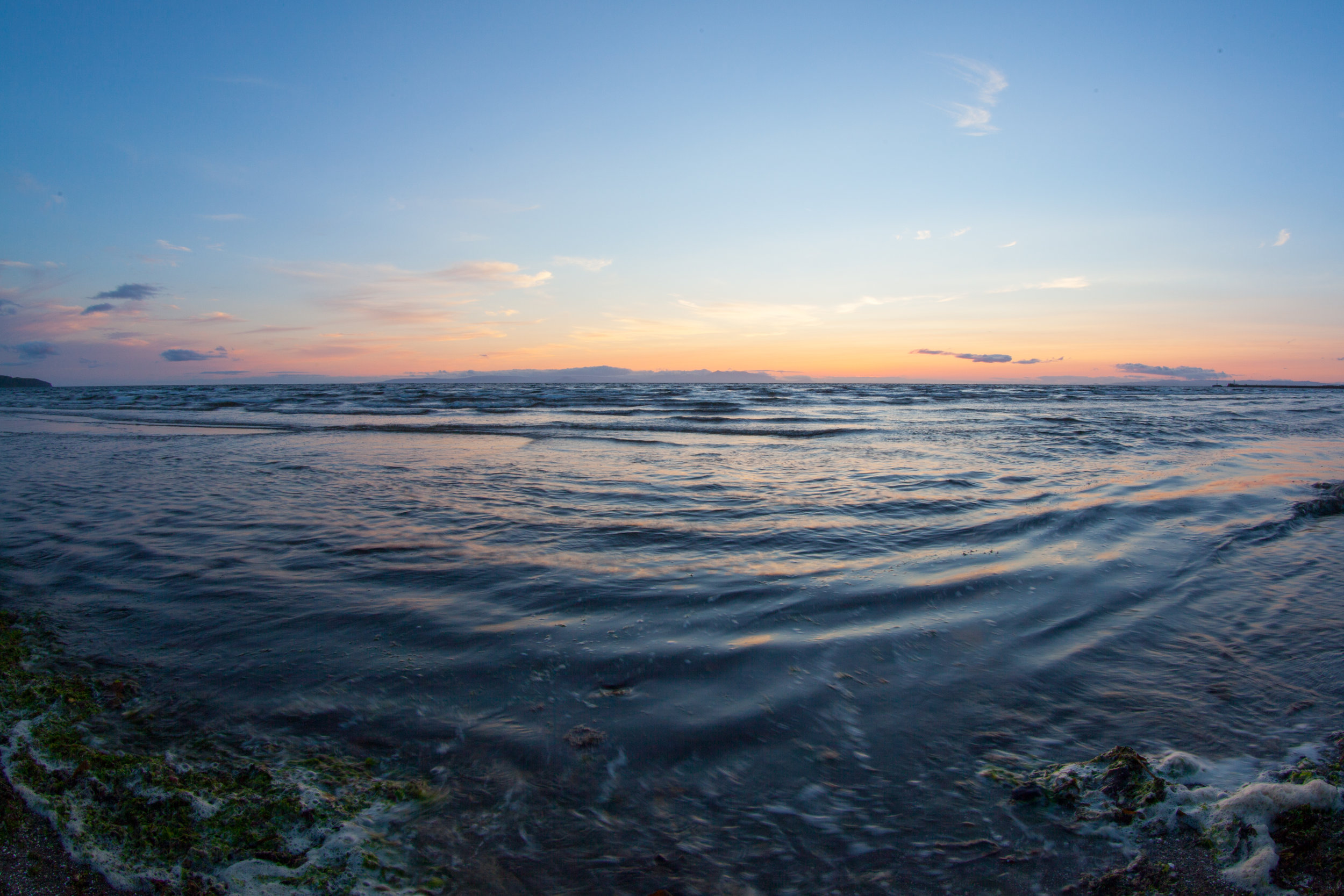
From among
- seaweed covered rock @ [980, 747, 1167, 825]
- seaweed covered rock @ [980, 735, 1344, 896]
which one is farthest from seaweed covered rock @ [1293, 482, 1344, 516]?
seaweed covered rock @ [980, 747, 1167, 825]

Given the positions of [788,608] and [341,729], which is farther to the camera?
[788,608]

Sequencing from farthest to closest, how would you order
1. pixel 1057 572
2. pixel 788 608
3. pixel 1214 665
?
1. pixel 1057 572
2. pixel 788 608
3. pixel 1214 665

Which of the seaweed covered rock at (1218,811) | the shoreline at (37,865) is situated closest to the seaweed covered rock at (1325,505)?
the seaweed covered rock at (1218,811)

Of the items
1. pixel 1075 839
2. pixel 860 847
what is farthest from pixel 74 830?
pixel 1075 839

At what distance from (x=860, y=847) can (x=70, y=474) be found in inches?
536

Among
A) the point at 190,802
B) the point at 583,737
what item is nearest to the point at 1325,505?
the point at 583,737

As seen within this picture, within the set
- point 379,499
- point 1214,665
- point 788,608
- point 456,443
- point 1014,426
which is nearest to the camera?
point 1214,665

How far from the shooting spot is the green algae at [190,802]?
2186mm

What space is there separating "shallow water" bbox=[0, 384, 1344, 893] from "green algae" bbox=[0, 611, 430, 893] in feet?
0.79

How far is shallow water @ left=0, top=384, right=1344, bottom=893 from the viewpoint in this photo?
246cm

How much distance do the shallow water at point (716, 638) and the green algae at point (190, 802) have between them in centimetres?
24

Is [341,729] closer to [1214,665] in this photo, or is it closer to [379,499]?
[1214,665]

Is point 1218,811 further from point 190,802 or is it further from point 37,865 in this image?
point 37,865

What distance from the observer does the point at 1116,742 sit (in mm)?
2992
